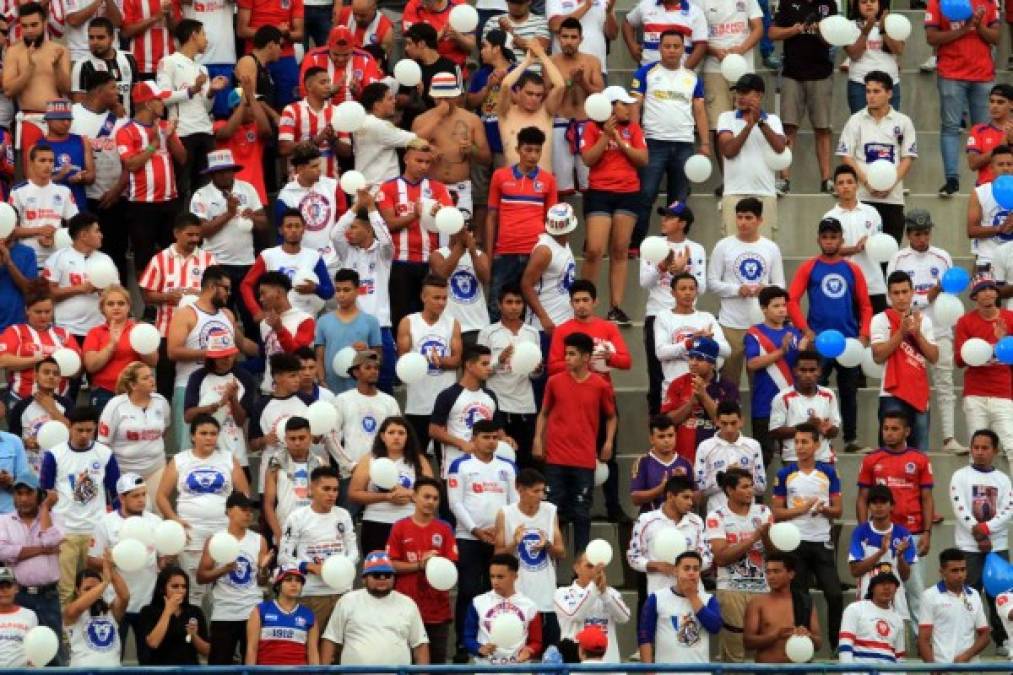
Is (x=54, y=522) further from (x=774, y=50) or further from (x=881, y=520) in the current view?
(x=774, y=50)

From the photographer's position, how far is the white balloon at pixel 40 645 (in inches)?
655

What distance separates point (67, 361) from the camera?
18766 mm

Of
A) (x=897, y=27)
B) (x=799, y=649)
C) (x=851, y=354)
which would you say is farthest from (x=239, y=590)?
(x=897, y=27)

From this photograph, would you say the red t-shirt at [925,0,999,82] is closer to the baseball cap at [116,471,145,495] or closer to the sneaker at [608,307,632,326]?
the sneaker at [608,307,632,326]

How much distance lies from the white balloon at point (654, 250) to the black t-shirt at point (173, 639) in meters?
4.62

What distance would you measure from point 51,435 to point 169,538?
4.63 ft

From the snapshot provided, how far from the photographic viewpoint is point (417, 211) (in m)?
20.1

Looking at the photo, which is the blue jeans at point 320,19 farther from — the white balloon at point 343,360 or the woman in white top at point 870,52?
the white balloon at point 343,360

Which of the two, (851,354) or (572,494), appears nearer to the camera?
(572,494)

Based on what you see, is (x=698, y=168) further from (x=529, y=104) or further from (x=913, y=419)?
(x=913, y=419)

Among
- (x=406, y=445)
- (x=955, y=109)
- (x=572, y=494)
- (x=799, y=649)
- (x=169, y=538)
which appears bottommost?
(x=799, y=649)

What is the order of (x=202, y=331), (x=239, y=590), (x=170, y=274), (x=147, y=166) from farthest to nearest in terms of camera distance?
(x=147, y=166)
(x=170, y=274)
(x=202, y=331)
(x=239, y=590)

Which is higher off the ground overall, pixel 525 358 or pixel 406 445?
pixel 525 358

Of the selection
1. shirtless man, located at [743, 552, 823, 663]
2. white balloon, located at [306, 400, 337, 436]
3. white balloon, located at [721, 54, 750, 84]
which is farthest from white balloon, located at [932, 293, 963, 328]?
white balloon, located at [306, 400, 337, 436]
